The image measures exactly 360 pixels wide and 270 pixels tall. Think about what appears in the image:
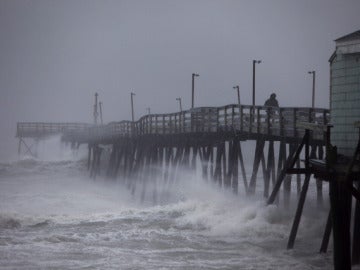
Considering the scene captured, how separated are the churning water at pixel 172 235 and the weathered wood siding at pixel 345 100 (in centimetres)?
262

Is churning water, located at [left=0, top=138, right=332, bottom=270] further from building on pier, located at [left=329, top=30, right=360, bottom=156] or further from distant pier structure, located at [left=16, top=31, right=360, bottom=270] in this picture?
building on pier, located at [left=329, top=30, right=360, bottom=156]

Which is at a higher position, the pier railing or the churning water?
the pier railing

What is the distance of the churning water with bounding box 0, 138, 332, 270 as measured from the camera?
13547 millimetres

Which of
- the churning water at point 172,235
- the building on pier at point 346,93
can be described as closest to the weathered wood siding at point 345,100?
the building on pier at point 346,93

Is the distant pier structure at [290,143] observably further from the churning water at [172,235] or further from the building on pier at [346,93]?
the churning water at [172,235]

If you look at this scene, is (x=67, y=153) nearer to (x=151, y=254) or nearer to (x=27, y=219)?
(x=27, y=219)

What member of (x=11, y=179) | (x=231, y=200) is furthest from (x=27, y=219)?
(x=11, y=179)

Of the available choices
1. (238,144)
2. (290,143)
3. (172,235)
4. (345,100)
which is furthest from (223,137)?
(345,100)

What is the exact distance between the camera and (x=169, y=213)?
2231 cm

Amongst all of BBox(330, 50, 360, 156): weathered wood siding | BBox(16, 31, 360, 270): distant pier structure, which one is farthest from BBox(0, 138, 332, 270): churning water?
BBox(330, 50, 360, 156): weathered wood siding

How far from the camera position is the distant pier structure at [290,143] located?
1105 centimetres

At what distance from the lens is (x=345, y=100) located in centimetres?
1330

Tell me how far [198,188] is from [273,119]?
762cm

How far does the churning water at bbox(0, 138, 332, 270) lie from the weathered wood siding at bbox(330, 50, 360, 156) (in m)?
2.62
